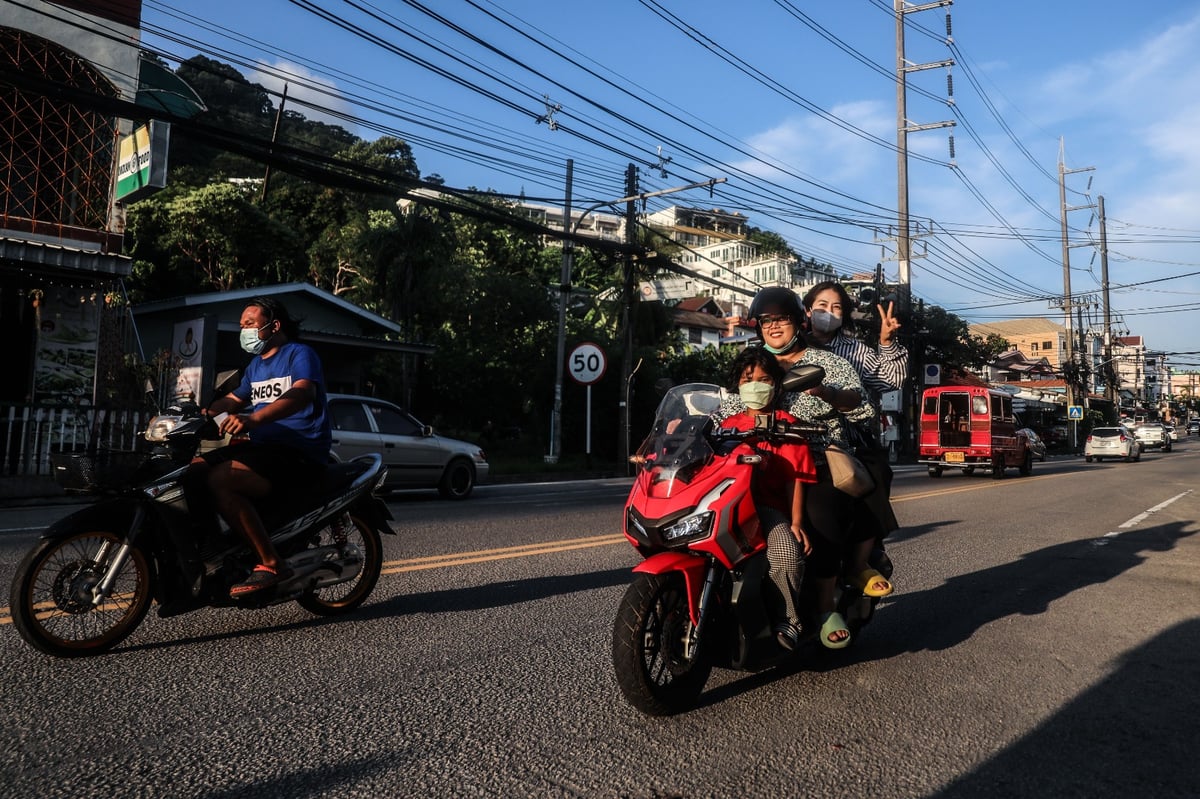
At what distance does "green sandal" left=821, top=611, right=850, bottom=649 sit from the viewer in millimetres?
3779

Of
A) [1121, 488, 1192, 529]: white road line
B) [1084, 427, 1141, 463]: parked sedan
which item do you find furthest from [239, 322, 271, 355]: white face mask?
[1084, 427, 1141, 463]: parked sedan

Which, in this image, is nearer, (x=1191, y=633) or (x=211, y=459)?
(x=211, y=459)

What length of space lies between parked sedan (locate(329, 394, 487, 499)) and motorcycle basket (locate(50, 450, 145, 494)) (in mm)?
6862

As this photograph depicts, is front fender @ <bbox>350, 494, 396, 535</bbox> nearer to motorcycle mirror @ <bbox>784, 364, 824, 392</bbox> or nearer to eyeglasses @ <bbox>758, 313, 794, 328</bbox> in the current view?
eyeglasses @ <bbox>758, 313, 794, 328</bbox>

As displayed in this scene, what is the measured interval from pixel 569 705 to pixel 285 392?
225 centimetres

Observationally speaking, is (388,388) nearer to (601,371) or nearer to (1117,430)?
(601,371)

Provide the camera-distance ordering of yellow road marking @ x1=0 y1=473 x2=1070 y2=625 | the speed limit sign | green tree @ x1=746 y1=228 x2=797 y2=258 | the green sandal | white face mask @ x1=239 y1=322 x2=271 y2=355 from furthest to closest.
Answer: green tree @ x1=746 y1=228 x2=797 y2=258 → the speed limit sign → yellow road marking @ x1=0 y1=473 x2=1070 y2=625 → white face mask @ x1=239 y1=322 x2=271 y2=355 → the green sandal

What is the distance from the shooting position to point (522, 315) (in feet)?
92.1

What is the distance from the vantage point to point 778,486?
12.4 ft

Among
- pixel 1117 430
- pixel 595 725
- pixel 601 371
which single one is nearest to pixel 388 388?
pixel 601 371

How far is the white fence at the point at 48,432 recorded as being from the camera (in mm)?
12211

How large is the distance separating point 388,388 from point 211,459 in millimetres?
25601

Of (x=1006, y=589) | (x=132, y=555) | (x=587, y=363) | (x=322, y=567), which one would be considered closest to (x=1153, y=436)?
(x=587, y=363)

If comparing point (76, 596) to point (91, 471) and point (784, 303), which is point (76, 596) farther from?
point (784, 303)
